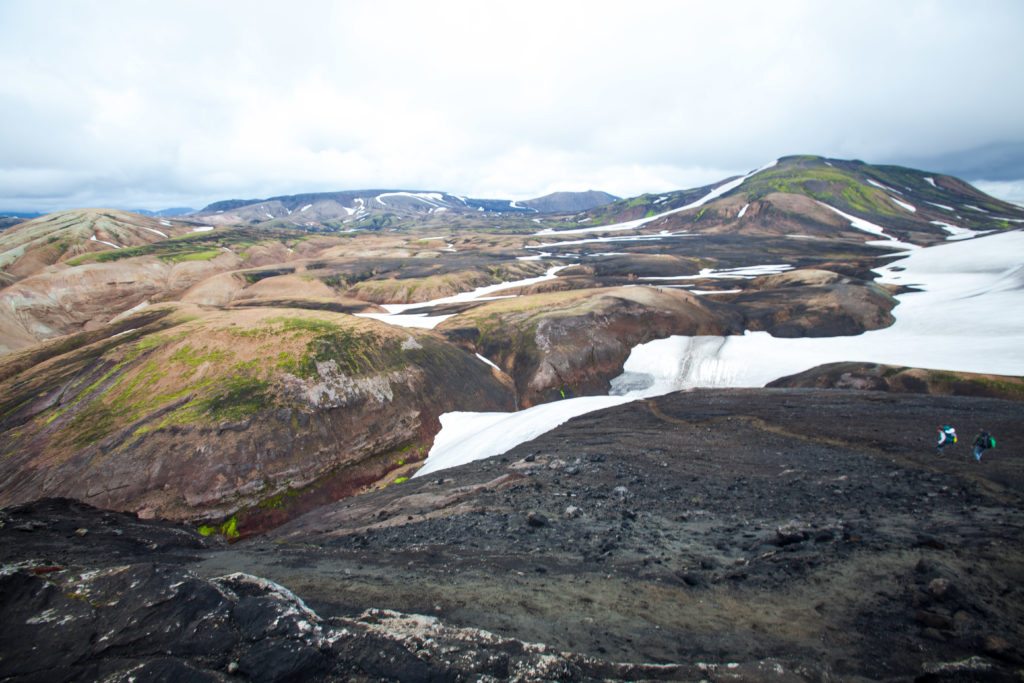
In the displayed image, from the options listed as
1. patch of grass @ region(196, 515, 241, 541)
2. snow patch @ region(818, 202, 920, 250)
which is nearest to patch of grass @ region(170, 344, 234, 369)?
patch of grass @ region(196, 515, 241, 541)

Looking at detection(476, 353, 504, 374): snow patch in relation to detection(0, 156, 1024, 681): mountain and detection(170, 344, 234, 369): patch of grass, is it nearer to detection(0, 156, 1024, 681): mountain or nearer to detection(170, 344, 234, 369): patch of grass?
detection(0, 156, 1024, 681): mountain

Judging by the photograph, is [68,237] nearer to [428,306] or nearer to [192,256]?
[192,256]

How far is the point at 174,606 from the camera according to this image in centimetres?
584

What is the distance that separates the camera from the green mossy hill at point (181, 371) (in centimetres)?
2309

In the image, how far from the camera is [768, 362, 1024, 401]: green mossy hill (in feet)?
79.2

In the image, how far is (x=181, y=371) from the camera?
85.1ft

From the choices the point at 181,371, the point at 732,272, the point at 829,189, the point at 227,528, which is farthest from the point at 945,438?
the point at 829,189

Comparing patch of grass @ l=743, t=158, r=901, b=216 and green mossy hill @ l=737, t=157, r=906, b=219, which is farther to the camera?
patch of grass @ l=743, t=158, r=901, b=216

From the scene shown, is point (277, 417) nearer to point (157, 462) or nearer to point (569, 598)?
point (157, 462)

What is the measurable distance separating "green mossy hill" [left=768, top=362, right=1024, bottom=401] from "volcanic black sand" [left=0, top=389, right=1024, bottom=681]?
9425mm

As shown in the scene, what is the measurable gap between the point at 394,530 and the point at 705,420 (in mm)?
15425

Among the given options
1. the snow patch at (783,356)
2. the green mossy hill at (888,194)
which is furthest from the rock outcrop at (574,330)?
the green mossy hill at (888,194)

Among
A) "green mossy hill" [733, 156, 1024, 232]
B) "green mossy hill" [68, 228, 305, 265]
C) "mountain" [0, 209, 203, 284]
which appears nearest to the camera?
"green mossy hill" [68, 228, 305, 265]

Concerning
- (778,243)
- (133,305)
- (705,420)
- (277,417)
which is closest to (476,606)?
(705,420)
